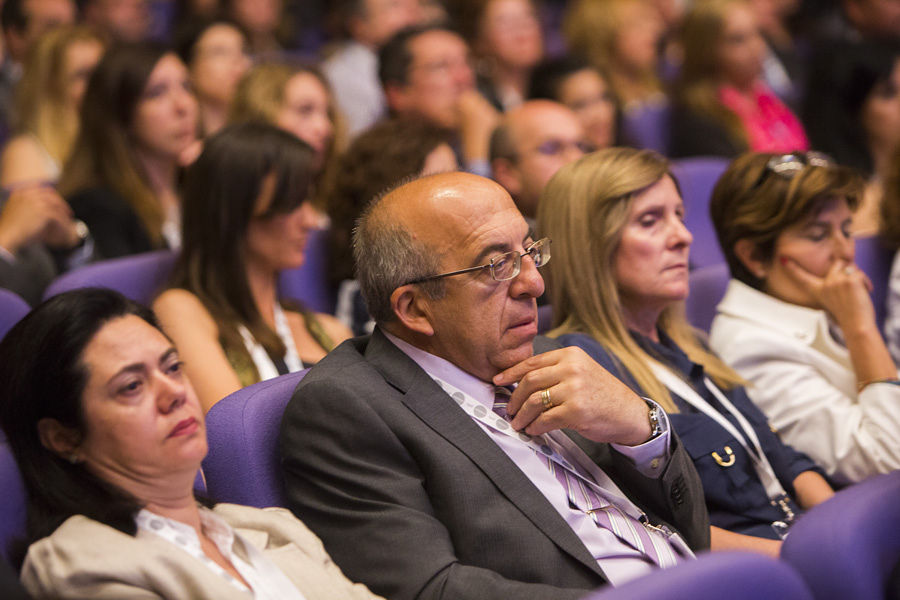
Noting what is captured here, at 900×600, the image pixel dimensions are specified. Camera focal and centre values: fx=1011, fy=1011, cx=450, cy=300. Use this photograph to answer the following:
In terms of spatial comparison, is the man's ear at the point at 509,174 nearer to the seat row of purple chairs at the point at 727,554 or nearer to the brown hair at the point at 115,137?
the brown hair at the point at 115,137

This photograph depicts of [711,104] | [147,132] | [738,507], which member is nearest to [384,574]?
[738,507]

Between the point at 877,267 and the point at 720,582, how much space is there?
198 centimetres

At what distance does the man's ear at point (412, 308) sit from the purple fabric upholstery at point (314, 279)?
1322mm

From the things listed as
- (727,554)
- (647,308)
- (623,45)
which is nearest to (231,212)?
(647,308)

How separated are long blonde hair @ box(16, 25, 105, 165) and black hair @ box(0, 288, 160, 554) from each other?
2620mm

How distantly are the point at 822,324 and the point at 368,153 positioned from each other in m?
1.43

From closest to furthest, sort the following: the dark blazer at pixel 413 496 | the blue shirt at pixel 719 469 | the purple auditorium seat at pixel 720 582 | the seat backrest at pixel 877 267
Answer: the purple auditorium seat at pixel 720 582 → the dark blazer at pixel 413 496 → the blue shirt at pixel 719 469 → the seat backrest at pixel 877 267

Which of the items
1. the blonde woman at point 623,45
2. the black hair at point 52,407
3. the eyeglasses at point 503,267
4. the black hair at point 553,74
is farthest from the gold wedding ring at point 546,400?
the blonde woman at point 623,45

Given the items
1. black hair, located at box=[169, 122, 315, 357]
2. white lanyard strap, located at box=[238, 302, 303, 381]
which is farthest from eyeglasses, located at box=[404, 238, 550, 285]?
black hair, located at box=[169, 122, 315, 357]

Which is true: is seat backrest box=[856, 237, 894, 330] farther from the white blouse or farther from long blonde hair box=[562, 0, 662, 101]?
long blonde hair box=[562, 0, 662, 101]

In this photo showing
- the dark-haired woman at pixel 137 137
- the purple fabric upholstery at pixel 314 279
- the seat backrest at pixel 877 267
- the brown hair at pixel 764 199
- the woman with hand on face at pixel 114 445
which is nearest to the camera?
the woman with hand on face at pixel 114 445

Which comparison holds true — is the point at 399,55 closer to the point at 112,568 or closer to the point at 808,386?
the point at 808,386

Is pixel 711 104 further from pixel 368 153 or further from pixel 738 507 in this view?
pixel 738 507

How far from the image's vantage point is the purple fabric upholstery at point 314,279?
3.07 metres
